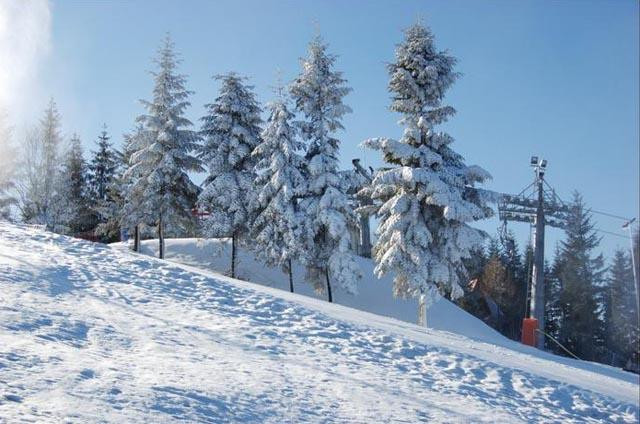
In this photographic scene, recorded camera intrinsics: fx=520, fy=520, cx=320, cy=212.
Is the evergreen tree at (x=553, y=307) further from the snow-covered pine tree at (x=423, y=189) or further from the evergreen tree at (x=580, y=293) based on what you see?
the snow-covered pine tree at (x=423, y=189)

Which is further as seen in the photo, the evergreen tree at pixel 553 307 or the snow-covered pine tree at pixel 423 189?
the evergreen tree at pixel 553 307

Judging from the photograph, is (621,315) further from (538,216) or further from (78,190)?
(78,190)

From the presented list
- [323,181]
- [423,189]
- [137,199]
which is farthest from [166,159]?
[423,189]

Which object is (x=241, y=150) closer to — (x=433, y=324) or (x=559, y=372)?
(x=433, y=324)

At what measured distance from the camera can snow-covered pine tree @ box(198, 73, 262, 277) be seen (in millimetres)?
25438

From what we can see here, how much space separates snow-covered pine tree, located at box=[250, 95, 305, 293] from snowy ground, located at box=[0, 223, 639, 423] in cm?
991

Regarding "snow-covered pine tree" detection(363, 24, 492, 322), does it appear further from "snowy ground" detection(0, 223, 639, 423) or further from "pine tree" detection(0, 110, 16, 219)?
"pine tree" detection(0, 110, 16, 219)

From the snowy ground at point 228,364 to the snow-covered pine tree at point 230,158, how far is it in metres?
11.0

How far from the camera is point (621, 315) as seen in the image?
4053 cm

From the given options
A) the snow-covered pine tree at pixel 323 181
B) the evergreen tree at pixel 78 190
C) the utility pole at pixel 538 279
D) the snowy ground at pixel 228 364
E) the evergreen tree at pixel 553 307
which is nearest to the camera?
the snowy ground at pixel 228 364

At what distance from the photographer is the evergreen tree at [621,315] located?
39312 millimetres

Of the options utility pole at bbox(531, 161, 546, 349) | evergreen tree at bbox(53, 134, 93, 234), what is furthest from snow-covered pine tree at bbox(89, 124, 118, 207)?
utility pole at bbox(531, 161, 546, 349)

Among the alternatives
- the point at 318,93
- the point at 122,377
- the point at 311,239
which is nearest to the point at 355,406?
the point at 122,377

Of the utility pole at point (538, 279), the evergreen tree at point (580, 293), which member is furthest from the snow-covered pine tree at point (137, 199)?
the evergreen tree at point (580, 293)
